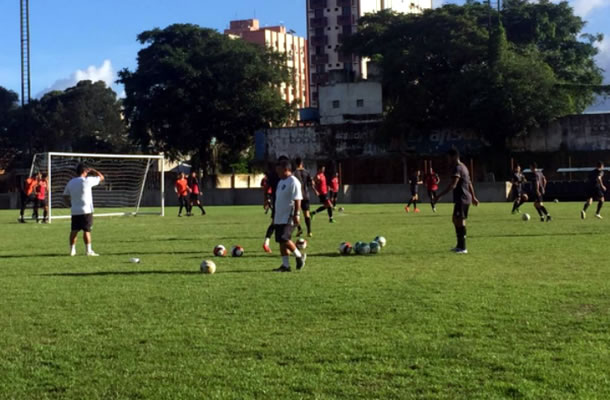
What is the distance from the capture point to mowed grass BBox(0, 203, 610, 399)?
5586 mm

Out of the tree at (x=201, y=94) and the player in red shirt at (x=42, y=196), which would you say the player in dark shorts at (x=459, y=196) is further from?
the tree at (x=201, y=94)

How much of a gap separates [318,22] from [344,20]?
4.01 m

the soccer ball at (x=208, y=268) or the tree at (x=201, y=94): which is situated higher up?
the tree at (x=201, y=94)

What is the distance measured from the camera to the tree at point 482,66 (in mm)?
54000

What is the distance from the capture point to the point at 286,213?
11977 millimetres

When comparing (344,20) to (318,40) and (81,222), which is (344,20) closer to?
(318,40)

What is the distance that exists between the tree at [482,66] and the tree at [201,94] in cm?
1045

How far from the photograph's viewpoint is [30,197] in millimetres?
32062

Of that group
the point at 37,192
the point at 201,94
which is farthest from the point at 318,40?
the point at 37,192

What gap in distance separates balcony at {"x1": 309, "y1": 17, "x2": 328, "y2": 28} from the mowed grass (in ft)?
316

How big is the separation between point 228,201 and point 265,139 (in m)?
14.7

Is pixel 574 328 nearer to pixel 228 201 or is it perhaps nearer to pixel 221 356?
pixel 221 356

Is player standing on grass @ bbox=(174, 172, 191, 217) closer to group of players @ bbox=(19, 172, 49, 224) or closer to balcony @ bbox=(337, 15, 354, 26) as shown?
group of players @ bbox=(19, 172, 49, 224)

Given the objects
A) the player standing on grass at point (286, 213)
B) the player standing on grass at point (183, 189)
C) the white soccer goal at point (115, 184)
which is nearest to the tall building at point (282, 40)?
the white soccer goal at point (115, 184)
